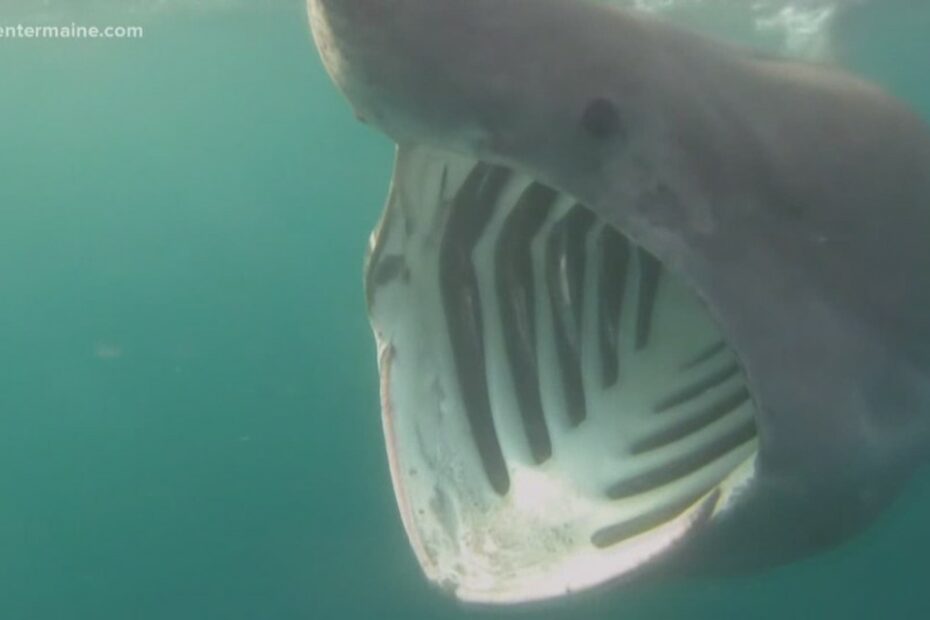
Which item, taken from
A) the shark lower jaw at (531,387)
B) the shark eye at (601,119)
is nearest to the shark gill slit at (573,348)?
the shark lower jaw at (531,387)

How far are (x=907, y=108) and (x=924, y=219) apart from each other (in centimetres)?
43

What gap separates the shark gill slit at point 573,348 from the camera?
9.16 ft

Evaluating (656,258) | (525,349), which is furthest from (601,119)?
(525,349)

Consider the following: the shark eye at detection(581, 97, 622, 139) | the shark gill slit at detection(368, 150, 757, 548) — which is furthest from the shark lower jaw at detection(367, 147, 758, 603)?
the shark eye at detection(581, 97, 622, 139)

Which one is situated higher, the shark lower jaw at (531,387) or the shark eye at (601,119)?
the shark eye at (601,119)

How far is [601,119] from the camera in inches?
84.1

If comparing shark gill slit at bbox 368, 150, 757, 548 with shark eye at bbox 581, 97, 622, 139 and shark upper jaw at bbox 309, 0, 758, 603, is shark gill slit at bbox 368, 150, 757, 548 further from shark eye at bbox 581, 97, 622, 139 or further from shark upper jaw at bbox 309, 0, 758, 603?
shark eye at bbox 581, 97, 622, 139

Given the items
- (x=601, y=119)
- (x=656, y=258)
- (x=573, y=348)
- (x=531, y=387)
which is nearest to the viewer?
(x=601, y=119)

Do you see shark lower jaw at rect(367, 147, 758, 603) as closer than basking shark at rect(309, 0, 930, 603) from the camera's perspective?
No

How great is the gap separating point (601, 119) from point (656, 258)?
57 cm

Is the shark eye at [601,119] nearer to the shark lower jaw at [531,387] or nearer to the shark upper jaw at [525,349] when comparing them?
the shark upper jaw at [525,349]

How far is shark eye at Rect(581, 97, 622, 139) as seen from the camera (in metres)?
A: 2.13

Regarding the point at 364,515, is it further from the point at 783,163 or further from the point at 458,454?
the point at 783,163

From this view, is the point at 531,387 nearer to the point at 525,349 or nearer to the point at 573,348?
the point at 525,349
